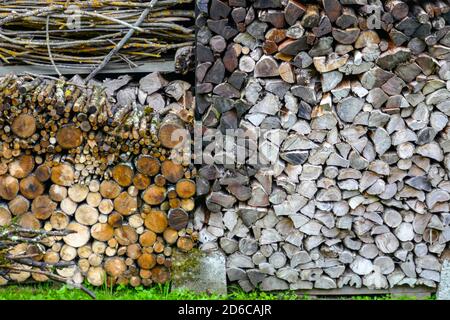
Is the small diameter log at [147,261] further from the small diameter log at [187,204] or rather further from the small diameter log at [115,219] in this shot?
the small diameter log at [187,204]

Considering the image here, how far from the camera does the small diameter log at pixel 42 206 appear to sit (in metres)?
4.54

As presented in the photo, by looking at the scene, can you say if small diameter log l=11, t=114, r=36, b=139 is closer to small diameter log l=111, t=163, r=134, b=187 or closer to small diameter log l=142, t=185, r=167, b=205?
small diameter log l=111, t=163, r=134, b=187

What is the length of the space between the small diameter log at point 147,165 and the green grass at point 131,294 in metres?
0.84

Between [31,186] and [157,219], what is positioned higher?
[31,186]

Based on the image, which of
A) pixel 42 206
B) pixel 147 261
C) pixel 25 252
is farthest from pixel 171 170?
pixel 25 252

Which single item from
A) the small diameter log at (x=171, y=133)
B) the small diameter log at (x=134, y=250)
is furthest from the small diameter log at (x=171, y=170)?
the small diameter log at (x=134, y=250)

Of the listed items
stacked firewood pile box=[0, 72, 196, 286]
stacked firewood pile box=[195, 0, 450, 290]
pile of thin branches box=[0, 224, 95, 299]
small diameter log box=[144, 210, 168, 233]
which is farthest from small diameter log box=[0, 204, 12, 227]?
stacked firewood pile box=[195, 0, 450, 290]

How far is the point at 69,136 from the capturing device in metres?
4.38

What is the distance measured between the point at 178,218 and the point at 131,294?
0.65 m

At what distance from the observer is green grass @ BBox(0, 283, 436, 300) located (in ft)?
14.9

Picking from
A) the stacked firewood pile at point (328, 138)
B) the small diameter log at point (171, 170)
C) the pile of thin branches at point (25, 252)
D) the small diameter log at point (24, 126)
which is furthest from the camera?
the small diameter log at point (171, 170)

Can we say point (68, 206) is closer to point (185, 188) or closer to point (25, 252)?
point (25, 252)

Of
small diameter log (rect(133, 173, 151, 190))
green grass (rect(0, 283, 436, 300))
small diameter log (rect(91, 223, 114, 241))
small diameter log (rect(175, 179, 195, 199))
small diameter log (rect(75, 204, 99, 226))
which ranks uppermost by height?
small diameter log (rect(133, 173, 151, 190))

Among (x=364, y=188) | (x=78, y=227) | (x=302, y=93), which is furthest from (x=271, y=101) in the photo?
(x=78, y=227)
